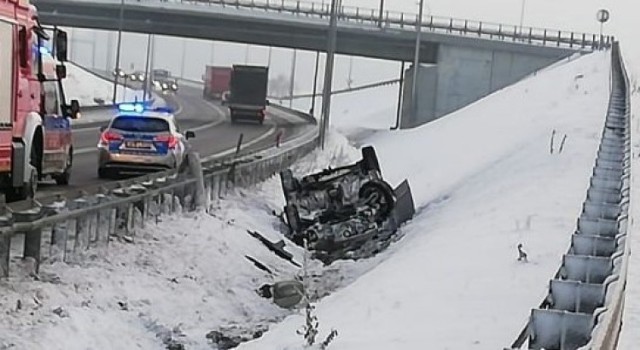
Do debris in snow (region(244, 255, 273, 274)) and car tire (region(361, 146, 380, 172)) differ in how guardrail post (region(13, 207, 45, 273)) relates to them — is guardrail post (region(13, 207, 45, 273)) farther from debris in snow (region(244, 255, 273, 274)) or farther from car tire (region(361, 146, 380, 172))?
car tire (region(361, 146, 380, 172))

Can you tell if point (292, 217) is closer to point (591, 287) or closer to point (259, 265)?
point (259, 265)

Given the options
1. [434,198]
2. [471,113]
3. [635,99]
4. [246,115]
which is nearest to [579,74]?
[471,113]

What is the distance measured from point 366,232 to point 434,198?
6874 mm

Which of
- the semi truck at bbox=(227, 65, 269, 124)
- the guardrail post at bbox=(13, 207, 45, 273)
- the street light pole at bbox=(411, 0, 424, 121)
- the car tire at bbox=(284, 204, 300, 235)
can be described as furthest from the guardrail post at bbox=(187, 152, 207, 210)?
the street light pole at bbox=(411, 0, 424, 121)

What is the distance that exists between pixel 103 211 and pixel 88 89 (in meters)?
80.2

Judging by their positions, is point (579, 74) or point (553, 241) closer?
point (553, 241)

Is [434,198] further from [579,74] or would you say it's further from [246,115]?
[246,115]

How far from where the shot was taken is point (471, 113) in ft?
189

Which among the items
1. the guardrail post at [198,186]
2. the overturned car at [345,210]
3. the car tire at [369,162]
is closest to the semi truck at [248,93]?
the car tire at [369,162]

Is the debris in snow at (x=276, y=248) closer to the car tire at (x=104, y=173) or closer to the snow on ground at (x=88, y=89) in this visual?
the car tire at (x=104, y=173)

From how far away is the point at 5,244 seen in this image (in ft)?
44.7

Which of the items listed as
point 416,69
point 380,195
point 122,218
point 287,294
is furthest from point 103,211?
point 416,69

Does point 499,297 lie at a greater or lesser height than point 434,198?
greater

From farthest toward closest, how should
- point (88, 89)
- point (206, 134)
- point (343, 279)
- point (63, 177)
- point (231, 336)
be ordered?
point (88, 89) < point (206, 134) < point (63, 177) < point (343, 279) < point (231, 336)
